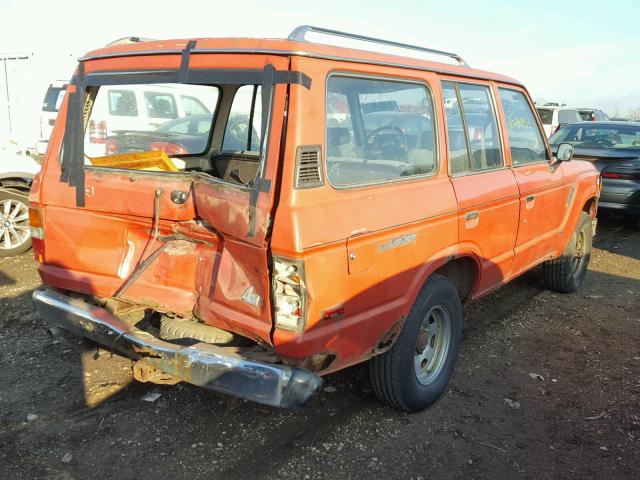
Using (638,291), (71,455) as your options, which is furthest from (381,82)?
(638,291)

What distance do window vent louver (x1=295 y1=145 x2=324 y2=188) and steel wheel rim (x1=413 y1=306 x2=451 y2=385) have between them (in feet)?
4.13

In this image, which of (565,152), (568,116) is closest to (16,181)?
(565,152)

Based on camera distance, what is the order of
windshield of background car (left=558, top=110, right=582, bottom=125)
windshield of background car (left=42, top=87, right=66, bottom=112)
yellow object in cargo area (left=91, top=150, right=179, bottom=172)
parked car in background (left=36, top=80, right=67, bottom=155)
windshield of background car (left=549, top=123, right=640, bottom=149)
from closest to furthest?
yellow object in cargo area (left=91, top=150, right=179, bottom=172) → windshield of background car (left=549, top=123, right=640, bottom=149) → parked car in background (left=36, top=80, right=67, bottom=155) → windshield of background car (left=42, top=87, right=66, bottom=112) → windshield of background car (left=558, top=110, right=582, bottom=125)

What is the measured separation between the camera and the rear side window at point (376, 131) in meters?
2.70

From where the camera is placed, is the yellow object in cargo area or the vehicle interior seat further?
the vehicle interior seat

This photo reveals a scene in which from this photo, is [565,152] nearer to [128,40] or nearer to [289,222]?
[289,222]

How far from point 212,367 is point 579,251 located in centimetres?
444

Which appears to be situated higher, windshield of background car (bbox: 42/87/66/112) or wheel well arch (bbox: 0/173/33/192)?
windshield of background car (bbox: 42/87/66/112)

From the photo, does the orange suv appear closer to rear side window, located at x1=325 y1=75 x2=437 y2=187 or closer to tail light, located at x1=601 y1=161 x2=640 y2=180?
rear side window, located at x1=325 y1=75 x2=437 y2=187

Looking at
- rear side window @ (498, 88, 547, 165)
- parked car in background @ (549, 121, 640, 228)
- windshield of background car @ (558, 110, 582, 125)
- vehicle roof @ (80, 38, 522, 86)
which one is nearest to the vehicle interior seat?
vehicle roof @ (80, 38, 522, 86)

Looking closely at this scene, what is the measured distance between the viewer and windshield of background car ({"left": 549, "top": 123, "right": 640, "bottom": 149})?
29.2 ft

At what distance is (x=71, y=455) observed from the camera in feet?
9.50

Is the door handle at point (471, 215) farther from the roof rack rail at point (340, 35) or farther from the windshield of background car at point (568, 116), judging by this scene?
the windshield of background car at point (568, 116)

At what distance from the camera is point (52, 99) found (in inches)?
455
